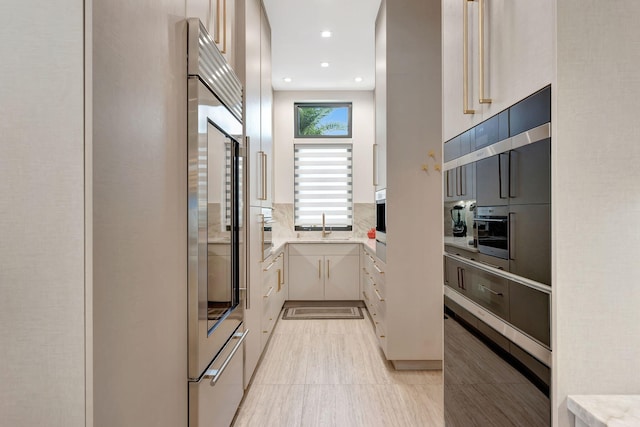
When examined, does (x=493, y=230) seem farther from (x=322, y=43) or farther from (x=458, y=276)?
(x=322, y=43)

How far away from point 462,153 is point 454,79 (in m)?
0.35

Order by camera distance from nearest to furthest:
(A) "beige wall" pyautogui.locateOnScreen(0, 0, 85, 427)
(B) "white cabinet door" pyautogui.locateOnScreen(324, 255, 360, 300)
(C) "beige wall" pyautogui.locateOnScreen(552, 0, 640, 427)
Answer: (A) "beige wall" pyautogui.locateOnScreen(0, 0, 85, 427)
(C) "beige wall" pyautogui.locateOnScreen(552, 0, 640, 427)
(B) "white cabinet door" pyautogui.locateOnScreen(324, 255, 360, 300)

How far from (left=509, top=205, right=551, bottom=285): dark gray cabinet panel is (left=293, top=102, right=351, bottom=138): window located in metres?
4.68

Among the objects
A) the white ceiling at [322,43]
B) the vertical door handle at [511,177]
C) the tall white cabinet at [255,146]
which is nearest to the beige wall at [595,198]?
the vertical door handle at [511,177]

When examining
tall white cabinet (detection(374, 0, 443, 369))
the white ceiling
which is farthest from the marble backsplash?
tall white cabinet (detection(374, 0, 443, 369))

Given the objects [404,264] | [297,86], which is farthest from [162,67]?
A: [297,86]

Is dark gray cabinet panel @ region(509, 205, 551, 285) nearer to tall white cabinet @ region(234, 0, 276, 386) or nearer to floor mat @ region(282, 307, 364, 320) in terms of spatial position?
tall white cabinet @ region(234, 0, 276, 386)

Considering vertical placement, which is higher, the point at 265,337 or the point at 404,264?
the point at 404,264

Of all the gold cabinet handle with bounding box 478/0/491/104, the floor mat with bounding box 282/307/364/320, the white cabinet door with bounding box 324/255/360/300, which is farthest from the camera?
→ the white cabinet door with bounding box 324/255/360/300

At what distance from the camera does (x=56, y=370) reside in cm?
81

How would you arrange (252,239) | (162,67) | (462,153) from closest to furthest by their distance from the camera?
1. (162,67)
2. (462,153)
3. (252,239)

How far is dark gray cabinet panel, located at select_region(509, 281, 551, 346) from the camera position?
995 mm

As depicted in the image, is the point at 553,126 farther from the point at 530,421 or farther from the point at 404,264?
the point at 404,264

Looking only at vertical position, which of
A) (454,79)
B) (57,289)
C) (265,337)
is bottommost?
(265,337)
